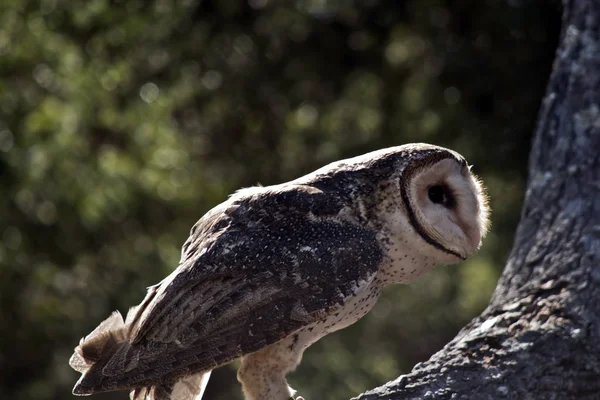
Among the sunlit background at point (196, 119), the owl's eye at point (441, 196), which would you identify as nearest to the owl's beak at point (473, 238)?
the owl's eye at point (441, 196)

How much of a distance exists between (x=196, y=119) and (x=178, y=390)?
15.8 ft

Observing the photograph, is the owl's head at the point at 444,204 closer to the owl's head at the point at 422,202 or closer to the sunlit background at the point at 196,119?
the owl's head at the point at 422,202

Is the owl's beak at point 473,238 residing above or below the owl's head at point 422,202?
below

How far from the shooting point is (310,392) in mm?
7691

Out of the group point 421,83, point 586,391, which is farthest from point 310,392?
point 586,391

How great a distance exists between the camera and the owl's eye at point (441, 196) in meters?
4.02

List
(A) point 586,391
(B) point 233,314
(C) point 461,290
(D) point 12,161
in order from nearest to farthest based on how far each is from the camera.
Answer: (B) point 233,314 → (A) point 586,391 → (D) point 12,161 → (C) point 461,290

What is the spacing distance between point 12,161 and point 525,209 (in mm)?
3590

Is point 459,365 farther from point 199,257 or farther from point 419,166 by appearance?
point 199,257

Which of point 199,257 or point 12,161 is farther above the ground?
point 12,161

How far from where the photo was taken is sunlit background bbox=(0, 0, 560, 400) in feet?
22.8

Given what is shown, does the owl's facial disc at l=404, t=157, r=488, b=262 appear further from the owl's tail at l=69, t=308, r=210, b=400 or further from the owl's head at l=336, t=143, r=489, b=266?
the owl's tail at l=69, t=308, r=210, b=400

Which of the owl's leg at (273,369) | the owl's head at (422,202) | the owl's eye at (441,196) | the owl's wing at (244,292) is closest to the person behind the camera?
the owl's wing at (244,292)

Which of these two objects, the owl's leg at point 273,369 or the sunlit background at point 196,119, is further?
the sunlit background at point 196,119
